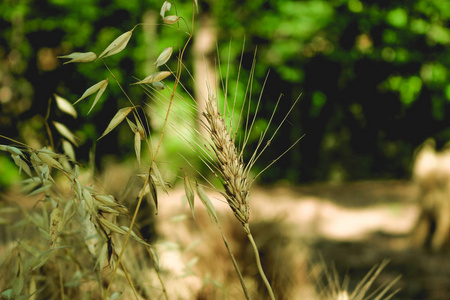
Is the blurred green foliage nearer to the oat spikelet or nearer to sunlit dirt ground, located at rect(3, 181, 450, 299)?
sunlit dirt ground, located at rect(3, 181, 450, 299)

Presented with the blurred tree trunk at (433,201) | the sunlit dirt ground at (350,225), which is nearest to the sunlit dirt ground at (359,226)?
the sunlit dirt ground at (350,225)

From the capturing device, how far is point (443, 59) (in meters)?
6.38

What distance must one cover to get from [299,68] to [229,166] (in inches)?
284

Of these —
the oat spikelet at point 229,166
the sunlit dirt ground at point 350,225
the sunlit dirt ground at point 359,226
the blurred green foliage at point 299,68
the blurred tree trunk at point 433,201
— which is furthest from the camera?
the blurred green foliage at point 299,68

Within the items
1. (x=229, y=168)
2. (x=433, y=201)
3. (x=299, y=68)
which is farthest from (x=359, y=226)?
(x=229, y=168)

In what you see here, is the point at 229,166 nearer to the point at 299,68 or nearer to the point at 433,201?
the point at 433,201

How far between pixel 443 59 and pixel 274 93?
2.82m

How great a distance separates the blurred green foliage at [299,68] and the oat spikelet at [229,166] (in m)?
5.89

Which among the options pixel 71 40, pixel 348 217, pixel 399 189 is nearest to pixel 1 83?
pixel 71 40

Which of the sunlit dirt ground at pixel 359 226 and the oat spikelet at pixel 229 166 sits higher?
the oat spikelet at pixel 229 166

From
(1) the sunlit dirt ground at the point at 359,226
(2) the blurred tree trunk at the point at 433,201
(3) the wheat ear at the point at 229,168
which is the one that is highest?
(3) the wheat ear at the point at 229,168

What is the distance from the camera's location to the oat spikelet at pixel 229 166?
2.39 feet

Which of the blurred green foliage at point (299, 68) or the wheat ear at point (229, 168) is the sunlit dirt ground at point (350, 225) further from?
the blurred green foliage at point (299, 68)

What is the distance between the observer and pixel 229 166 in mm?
744
